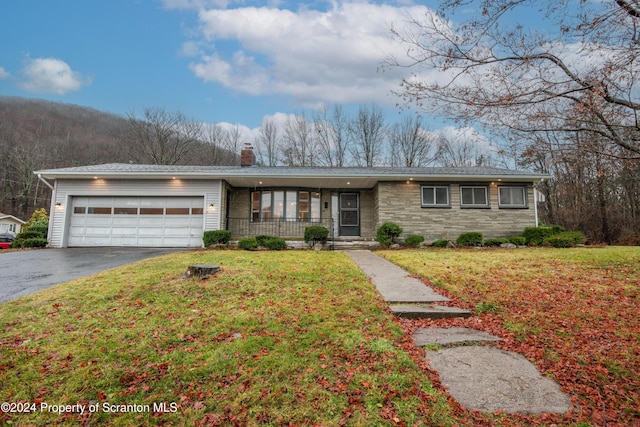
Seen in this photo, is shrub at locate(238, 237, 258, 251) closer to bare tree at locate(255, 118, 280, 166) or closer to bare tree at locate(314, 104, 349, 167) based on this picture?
bare tree at locate(314, 104, 349, 167)

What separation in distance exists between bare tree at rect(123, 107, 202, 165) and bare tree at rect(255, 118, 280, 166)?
5837 millimetres

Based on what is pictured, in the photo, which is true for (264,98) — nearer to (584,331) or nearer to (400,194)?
(400,194)

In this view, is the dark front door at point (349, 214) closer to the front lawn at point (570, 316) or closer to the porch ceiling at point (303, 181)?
the porch ceiling at point (303, 181)

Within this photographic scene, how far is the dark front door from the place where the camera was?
1402cm

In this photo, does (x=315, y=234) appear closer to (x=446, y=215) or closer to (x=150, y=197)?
(x=446, y=215)

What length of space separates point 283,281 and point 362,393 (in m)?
3.35

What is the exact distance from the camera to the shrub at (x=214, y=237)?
1158 centimetres

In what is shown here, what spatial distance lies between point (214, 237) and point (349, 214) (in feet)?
19.9

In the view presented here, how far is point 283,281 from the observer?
18.1ft

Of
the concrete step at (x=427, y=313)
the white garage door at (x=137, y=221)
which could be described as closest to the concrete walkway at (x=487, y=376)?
the concrete step at (x=427, y=313)

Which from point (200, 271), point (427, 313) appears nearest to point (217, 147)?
point (200, 271)

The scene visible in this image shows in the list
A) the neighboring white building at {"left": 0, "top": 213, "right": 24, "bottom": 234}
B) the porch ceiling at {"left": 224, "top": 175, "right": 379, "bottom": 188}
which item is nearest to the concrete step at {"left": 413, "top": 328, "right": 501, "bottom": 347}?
the porch ceiling at {"left": 224, "top": 175, "right": 379, "bottom": 188}

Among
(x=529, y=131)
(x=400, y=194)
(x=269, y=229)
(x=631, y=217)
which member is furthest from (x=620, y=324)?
(x=631, y=217)

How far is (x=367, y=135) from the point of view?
83.2 ft
